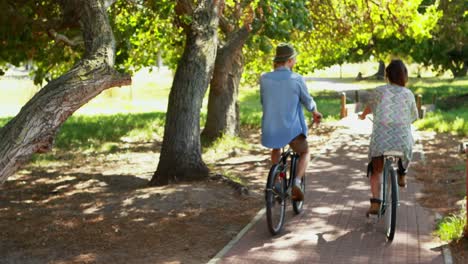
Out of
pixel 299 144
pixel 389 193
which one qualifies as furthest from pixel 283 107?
pixel 389 193

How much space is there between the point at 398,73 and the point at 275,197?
1.80 m

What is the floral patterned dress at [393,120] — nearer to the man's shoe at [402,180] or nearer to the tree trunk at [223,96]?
the man's shoe at [402,180]

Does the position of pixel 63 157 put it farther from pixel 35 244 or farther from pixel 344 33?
pixel 35 244

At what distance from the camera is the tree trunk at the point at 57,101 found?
19.6 feet

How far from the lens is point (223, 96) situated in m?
17.2

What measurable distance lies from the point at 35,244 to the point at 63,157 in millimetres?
8782

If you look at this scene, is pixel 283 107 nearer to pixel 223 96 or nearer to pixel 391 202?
pixel 391 202

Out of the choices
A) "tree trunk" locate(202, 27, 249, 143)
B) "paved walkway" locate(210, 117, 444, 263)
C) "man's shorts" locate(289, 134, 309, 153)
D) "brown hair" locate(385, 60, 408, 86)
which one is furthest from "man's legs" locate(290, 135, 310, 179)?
"tree trunk" locate(202, 27, 249, 143)

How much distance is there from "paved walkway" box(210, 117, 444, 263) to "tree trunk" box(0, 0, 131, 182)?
6.34 ft

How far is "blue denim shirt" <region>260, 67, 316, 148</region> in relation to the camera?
7.22m

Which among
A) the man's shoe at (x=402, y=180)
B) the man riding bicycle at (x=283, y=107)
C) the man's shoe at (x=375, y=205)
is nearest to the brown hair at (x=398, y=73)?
the man riding bicycle at (x=283, y=107)

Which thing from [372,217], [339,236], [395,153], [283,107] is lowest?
[339,236]

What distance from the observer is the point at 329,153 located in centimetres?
1458

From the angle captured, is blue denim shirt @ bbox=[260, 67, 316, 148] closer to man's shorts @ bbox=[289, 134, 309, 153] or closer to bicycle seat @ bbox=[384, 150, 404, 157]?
man's shorts @ bbox=[289, 134, 309, 153]
